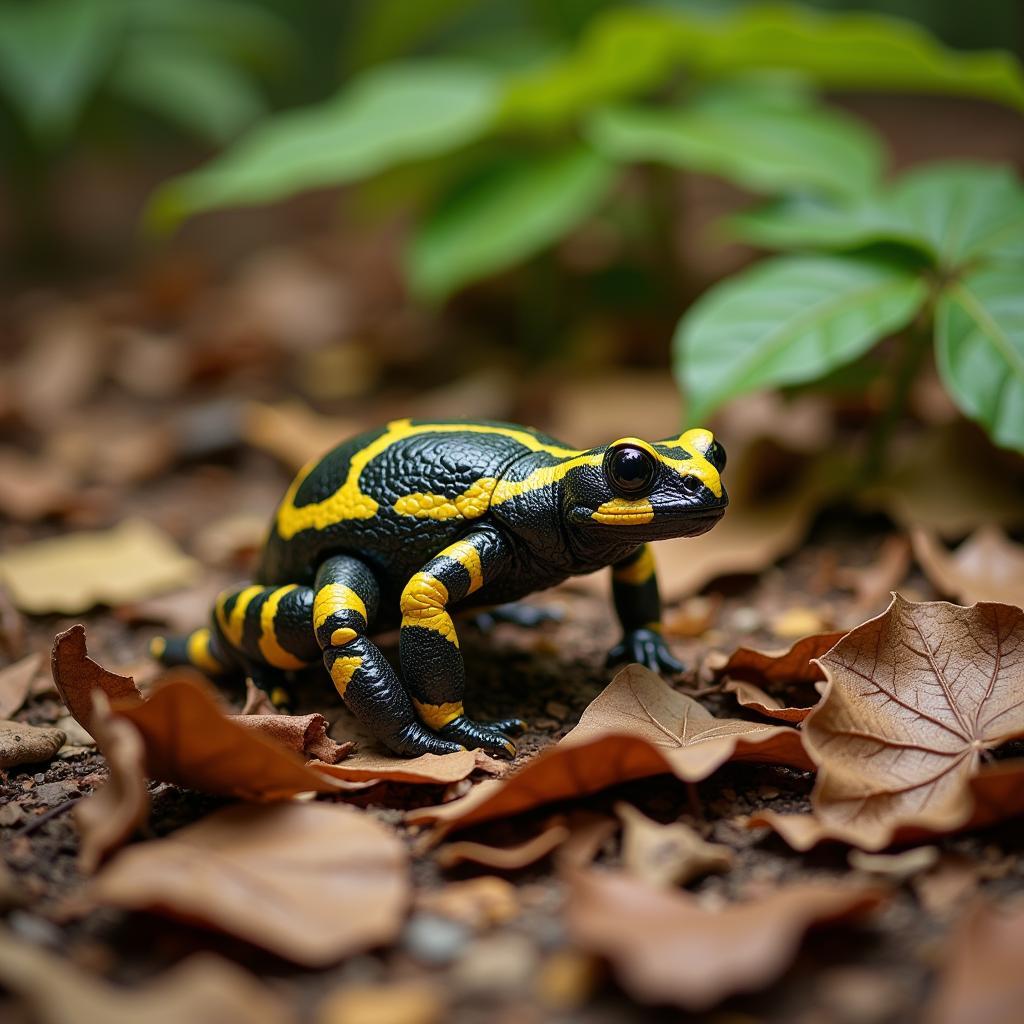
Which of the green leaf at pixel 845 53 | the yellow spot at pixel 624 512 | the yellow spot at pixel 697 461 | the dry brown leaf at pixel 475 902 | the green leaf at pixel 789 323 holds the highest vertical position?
the green leaf at pixel 845 53

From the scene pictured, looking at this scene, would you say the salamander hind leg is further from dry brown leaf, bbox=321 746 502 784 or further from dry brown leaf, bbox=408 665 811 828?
dry brown leaf, bbox=408 665 811 828

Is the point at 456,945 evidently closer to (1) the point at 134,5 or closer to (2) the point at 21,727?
A: (2) the point at 21,727

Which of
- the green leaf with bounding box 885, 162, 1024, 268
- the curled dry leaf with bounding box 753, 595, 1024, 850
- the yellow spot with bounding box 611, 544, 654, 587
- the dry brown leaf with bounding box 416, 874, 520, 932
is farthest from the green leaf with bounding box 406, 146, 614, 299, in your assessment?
the dry brown leaf with bounding box 416, 874, 520, 932

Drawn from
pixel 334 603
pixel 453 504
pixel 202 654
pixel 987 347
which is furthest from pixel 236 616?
pixel 987 347

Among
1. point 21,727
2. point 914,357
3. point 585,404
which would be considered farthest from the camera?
point 585,404

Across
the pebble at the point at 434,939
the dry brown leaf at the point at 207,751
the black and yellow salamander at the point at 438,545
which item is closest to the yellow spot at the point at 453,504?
the black and yellow salamander at the point at 438,545

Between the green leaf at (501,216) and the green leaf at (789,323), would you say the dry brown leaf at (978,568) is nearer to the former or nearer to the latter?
the green leaf at (789,323)

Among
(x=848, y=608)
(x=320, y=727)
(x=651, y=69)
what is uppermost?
(x=651, y=69)

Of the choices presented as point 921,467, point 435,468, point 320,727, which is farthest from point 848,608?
point 320,727
